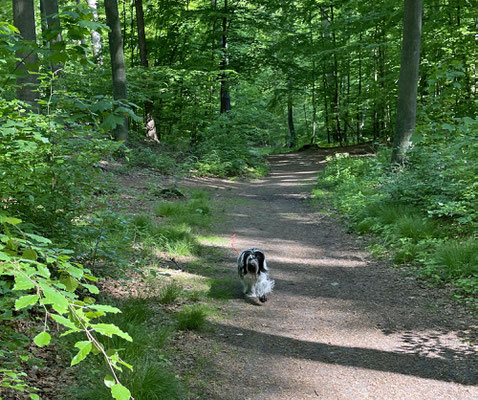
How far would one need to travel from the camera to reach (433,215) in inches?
283

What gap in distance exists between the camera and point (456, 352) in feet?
13.0

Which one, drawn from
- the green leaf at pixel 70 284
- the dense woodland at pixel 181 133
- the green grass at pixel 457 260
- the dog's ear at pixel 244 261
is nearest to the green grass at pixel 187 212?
the dense woodland at pixel 181 133

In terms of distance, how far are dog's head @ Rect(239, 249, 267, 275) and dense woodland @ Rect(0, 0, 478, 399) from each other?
158 cm

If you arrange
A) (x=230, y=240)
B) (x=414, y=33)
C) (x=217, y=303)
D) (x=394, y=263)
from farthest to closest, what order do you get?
(x=414, y=33)
(x=230, y=240)
(x=394, y=263)
(x=217, y=303)

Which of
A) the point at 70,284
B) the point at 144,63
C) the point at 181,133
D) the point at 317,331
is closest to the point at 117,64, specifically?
the point at 144,63

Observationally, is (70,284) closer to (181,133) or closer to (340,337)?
(340,337)

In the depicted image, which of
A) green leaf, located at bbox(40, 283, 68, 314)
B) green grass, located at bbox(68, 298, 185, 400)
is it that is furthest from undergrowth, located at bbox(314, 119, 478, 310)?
green leaf, located at bbox(40, 283, 68, 314)

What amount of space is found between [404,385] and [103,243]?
11.3 ft

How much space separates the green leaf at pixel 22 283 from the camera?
116 centimetres

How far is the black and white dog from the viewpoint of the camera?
5.21 metres

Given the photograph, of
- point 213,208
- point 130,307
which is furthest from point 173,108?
point 130,307

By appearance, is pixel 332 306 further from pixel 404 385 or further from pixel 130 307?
pixel 130 307

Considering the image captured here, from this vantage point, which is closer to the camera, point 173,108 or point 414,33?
point 414,33

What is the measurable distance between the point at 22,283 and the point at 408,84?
10699 millimetres
